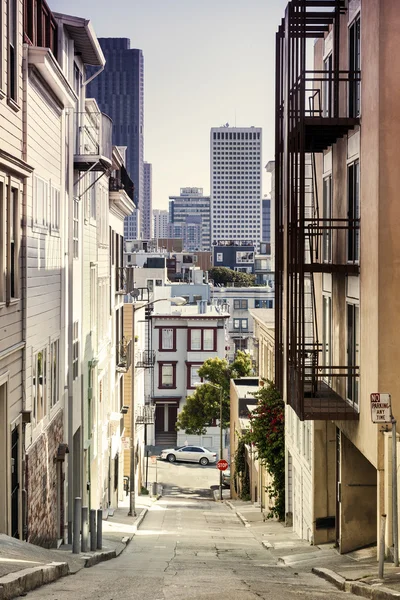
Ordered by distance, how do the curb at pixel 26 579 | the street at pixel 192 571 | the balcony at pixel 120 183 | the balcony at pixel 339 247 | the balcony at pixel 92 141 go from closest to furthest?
the curb at pixel 26 579 < the street at pixel 192 571 < the balcony at pixel 339 247 < the balcony at pixel 92 141 < the balcony at pixel 120 183

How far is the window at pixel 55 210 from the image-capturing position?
2091 centimetres

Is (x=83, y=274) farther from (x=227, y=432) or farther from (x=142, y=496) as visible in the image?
(x=227, y=432)

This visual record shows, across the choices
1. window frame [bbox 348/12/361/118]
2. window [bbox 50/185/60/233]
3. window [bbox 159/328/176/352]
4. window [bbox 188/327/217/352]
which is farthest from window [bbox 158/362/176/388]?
window frame [bbox 348/12/361/118]

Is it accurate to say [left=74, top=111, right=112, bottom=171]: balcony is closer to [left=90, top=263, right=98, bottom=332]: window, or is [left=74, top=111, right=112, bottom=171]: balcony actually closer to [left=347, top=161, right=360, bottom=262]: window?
[left=90, top=263, right=98, bottom=332]: window

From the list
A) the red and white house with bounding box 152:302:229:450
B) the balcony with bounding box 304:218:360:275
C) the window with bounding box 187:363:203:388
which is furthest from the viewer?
the window with bounding box 187:363:203:388

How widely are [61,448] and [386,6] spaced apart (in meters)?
12.6

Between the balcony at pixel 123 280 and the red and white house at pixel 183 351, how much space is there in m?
33.9

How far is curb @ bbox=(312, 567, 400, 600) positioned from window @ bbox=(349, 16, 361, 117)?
8462 millimetres

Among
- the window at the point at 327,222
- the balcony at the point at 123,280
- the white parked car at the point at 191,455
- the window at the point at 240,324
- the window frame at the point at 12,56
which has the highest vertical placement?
the window frame at the point at 12,56

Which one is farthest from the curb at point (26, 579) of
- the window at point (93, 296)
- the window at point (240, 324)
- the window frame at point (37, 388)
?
the window at point (240, 324)

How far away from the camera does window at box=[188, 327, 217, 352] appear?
255 feet

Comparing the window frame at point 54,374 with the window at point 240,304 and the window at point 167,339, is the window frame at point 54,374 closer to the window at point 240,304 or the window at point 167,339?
the window at point 167,339

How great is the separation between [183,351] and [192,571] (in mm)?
62108

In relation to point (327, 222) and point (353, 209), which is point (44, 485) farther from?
point (353, 209)
